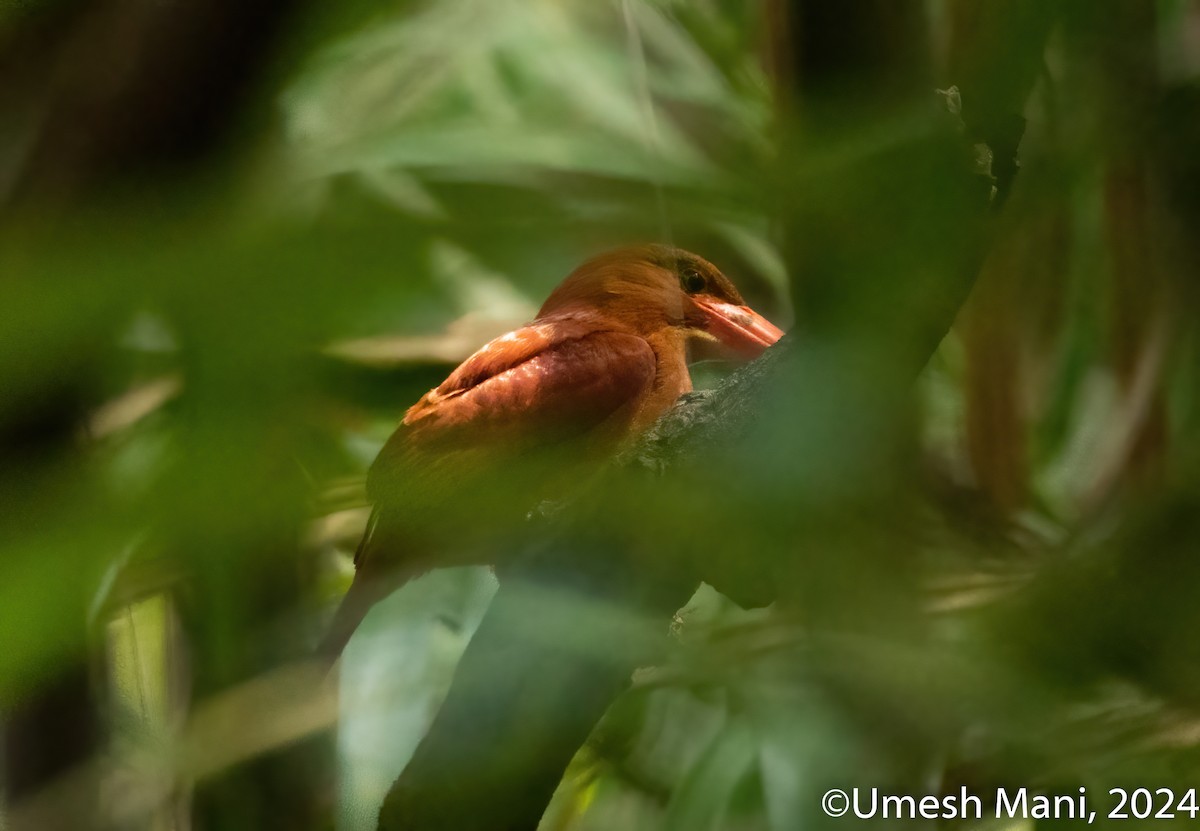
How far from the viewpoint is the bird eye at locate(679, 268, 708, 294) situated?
0.68m

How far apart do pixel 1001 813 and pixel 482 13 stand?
0.65 metres

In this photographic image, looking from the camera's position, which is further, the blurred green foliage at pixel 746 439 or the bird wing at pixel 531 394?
the bird wing at pixel 531 394

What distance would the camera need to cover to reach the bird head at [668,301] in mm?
688

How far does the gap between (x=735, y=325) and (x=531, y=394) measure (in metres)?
0.18

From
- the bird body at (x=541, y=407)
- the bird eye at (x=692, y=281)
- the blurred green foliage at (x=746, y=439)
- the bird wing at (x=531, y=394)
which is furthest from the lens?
the bird eye at (x=692, y=281)

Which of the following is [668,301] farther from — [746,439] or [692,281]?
[746,439]

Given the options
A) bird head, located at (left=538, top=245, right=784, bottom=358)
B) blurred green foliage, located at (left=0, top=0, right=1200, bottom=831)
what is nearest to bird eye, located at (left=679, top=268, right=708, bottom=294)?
bird head, located at (left=538, top=245, right=784, bottom=358)

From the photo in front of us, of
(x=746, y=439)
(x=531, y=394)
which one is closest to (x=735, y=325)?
(x=531, y=394)

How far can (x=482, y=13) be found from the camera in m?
0.78

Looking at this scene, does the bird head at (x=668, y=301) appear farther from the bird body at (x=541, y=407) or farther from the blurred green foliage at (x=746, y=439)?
the blurred green foliage at (x=746, y=439)

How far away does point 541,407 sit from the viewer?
0.55 m

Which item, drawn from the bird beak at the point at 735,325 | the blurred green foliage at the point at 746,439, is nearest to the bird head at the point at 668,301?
the bird beak at the point at 735,325

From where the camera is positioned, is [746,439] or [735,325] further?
[735,325]

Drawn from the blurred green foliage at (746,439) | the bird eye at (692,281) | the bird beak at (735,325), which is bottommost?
the bird beak at (735,325)
